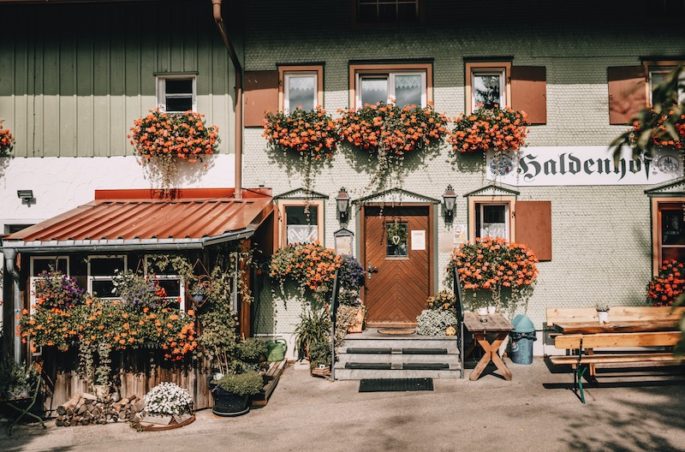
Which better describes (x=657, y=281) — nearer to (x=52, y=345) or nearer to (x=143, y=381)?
(x=143, y=381)

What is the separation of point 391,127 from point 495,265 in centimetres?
280

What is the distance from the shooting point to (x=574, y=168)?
9.45 meters

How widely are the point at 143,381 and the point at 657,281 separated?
8014 millimetres

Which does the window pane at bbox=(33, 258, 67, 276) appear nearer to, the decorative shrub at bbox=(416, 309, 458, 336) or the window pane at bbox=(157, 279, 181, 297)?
the window pane at bbox=(157, 279, 181, 297)

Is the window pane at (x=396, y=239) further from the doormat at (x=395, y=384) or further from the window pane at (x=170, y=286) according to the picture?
the window pane at (x=170, y=286)

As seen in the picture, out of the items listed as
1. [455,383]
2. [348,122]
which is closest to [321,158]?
[348,122]

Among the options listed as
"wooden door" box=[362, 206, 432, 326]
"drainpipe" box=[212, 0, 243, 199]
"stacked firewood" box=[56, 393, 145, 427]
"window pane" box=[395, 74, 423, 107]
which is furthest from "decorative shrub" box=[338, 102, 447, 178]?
"stacked firewood" box=[56, 393, 145, 427]

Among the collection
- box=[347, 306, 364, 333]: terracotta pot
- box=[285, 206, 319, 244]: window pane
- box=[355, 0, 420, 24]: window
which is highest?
box=[355, 0, 420, 24]: window

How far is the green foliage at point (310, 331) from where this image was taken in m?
8.91

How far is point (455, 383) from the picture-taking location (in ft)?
25.7

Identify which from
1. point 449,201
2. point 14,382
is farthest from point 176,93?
point 14,382

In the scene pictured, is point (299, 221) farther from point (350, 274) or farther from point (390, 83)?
point (390, 83)

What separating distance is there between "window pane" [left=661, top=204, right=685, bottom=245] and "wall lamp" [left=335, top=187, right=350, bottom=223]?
5.36 m

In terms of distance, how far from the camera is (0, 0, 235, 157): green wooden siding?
9727mm
